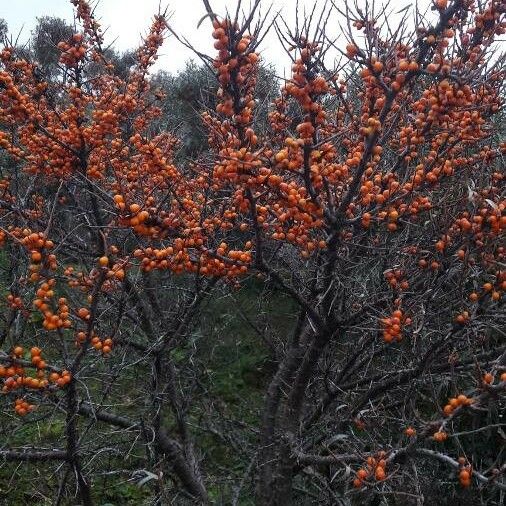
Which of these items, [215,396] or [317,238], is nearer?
[317,238]

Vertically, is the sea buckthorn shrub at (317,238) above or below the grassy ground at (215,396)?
above

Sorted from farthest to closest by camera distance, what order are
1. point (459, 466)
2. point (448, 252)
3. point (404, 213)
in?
point (448, 252) < point (404, 213) < point (459, 466)

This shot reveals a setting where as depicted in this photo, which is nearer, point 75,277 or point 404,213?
point 404,213

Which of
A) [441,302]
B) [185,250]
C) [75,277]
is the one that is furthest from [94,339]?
[441,302]

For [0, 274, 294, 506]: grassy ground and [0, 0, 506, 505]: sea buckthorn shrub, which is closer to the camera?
[0, 0, 506, 505]: sea buckthorn shrub

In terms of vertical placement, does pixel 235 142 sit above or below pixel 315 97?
below

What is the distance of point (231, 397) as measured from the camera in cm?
815

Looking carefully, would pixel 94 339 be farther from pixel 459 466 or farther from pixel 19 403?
pixel 459 466

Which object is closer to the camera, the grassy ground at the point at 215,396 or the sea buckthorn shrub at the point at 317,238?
the sea buckthorn shrub at the point at 317,238

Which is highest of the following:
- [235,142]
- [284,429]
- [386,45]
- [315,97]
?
[386,45]

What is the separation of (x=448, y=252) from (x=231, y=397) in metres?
5.59

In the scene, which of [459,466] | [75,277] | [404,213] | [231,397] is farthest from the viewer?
[231,397]

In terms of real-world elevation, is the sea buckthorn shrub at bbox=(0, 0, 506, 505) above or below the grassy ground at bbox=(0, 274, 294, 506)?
above

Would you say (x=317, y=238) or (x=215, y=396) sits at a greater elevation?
(x=317, y=238)
